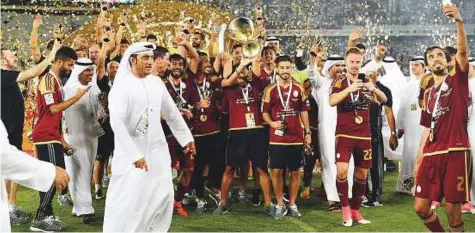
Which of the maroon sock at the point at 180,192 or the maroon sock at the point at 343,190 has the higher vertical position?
the maroon sock at the point at 343,190

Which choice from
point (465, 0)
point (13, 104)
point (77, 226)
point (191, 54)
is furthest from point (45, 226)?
point (465, 0)

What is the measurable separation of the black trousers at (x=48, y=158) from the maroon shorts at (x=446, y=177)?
133 inches

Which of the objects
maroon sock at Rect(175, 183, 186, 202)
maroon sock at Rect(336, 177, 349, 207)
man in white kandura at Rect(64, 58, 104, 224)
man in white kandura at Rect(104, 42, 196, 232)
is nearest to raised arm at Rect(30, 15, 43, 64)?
man in white kandura at Rect(64, 58, 104, 224)

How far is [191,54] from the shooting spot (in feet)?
27.7

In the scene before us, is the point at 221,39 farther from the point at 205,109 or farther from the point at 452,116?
the point at 452,116

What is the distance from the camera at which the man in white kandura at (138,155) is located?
6.01 meters

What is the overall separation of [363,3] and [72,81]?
1318cm

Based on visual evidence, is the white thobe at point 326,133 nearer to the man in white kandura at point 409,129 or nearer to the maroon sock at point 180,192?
the man in white kandura at point 409,129

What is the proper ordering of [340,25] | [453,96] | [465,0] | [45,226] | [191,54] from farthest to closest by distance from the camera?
[465,0] < [340,25] < [191,54] < [45,226] < [453,96]

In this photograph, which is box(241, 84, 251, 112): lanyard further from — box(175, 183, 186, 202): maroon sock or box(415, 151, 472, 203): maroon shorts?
box(415, 151, 472, 203): maroon shorts

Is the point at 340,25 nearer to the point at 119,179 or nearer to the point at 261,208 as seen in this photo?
the point at 261,208

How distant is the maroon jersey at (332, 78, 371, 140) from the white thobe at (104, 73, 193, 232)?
2.15m

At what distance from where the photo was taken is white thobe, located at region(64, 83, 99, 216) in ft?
25.8

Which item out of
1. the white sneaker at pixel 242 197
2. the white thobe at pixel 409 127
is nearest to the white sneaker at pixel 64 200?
the white sneaker at pixel 242 197
